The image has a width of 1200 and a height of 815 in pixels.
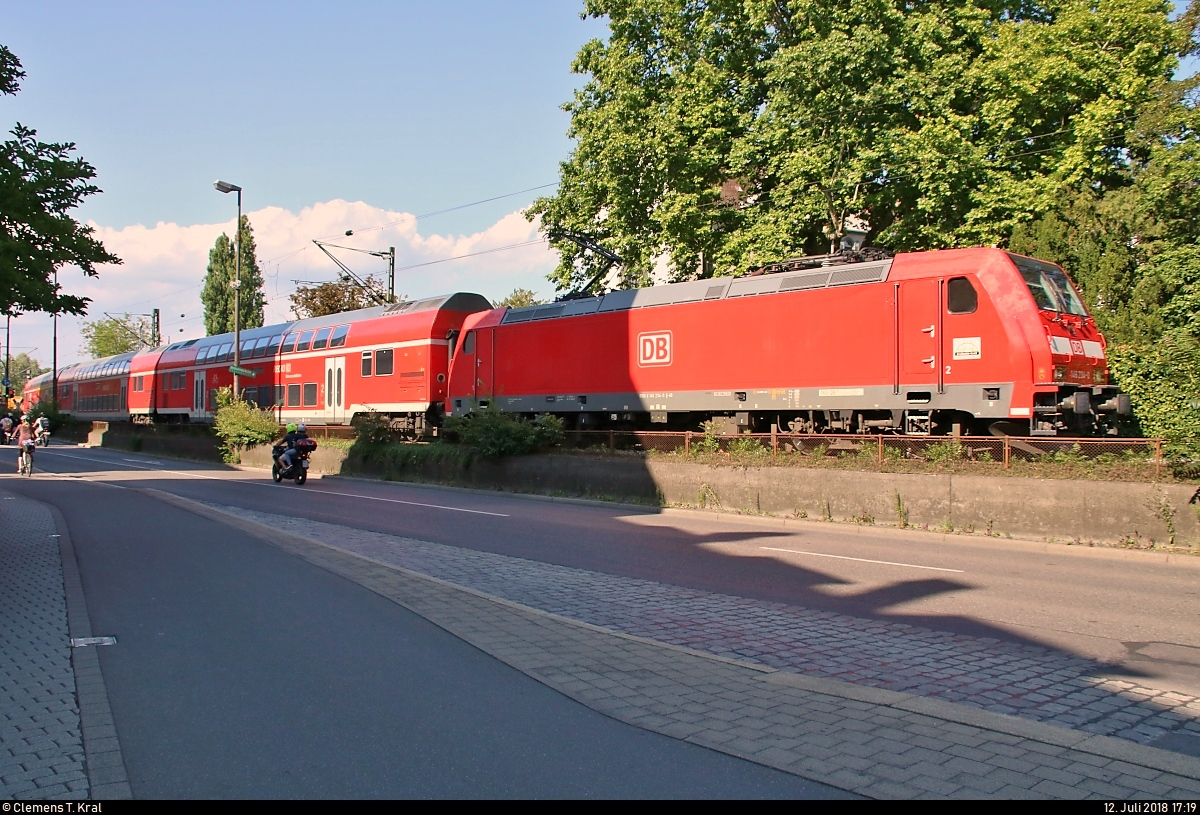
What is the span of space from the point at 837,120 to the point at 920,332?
968cm

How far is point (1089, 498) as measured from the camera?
13117 mm

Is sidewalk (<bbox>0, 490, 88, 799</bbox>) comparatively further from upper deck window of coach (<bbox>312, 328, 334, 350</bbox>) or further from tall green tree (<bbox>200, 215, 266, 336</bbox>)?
tall green tree (<bbox>200, 215, 266, 336</bbox>)

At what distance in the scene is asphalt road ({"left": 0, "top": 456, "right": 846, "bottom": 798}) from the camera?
168 inches

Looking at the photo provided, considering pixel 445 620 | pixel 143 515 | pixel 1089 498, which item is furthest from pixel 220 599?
pixel 1089 498

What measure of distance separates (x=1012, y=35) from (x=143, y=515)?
A: 22.7m

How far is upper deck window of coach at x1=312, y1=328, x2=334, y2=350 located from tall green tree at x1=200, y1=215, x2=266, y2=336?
4394 centimetres

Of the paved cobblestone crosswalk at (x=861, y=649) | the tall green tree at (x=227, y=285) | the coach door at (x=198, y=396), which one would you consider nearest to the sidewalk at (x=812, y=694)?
the paved cobblestone crosswalk at (x=861, y=649)

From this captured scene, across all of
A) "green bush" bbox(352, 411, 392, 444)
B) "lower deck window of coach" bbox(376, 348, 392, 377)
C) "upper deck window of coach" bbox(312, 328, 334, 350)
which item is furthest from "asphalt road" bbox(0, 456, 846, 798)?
"upper deck window of coach" bbox(312, 328, 334, 350)

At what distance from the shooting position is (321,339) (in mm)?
33438

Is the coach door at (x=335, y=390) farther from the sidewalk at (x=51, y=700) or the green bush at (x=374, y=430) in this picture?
the sidewalk at (x=51, y=700)

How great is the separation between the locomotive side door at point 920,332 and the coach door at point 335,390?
2121 centimetres

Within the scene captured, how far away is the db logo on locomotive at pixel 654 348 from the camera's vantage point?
21219 mm

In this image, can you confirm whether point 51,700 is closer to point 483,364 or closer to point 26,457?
point 483,364
